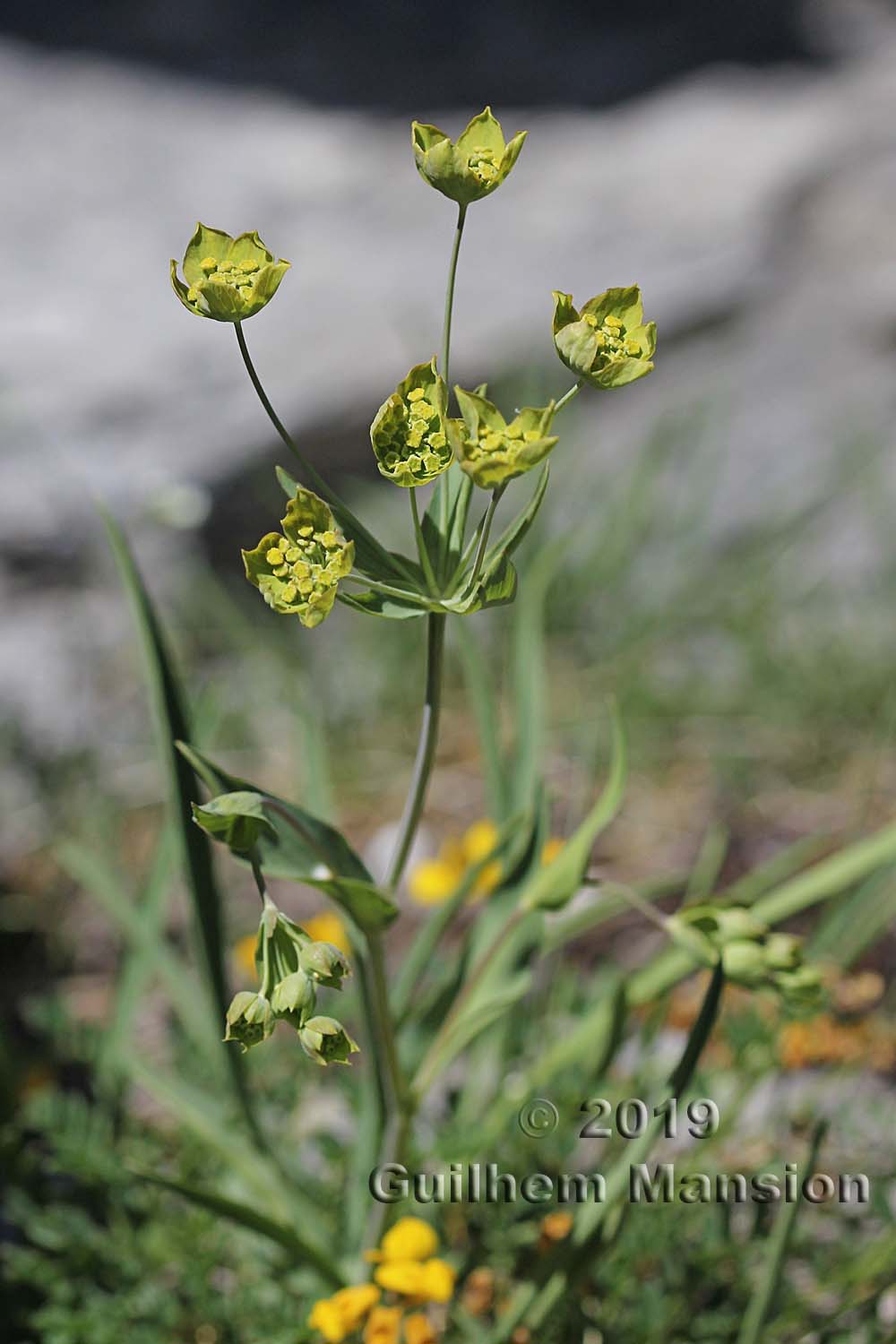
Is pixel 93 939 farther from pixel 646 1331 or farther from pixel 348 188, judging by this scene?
pixel 348 188

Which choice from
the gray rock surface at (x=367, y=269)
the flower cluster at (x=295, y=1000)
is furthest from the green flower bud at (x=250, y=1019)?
the gray rock surface at (x=367, y=269)

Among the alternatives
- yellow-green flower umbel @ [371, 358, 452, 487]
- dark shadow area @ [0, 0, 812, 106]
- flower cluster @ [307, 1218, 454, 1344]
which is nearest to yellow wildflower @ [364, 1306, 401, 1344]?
flower cluster @ [307, 1218, 454, 1344]

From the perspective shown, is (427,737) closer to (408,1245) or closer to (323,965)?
(323,965)

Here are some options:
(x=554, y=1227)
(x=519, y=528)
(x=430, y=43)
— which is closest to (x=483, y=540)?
(x=519, y=528)

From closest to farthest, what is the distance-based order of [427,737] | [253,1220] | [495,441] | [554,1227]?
[495,441] < [427,737] < [253,1220] < [554,1227]

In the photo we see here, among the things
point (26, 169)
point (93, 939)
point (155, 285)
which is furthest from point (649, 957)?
point (26, 169)

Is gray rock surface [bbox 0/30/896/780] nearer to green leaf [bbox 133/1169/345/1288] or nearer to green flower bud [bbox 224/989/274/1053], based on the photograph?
green leaf [bbox 133/1169/345/1288]

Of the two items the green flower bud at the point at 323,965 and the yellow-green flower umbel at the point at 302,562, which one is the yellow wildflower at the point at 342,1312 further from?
the yellow-green flower umbel at the point at 302,562
